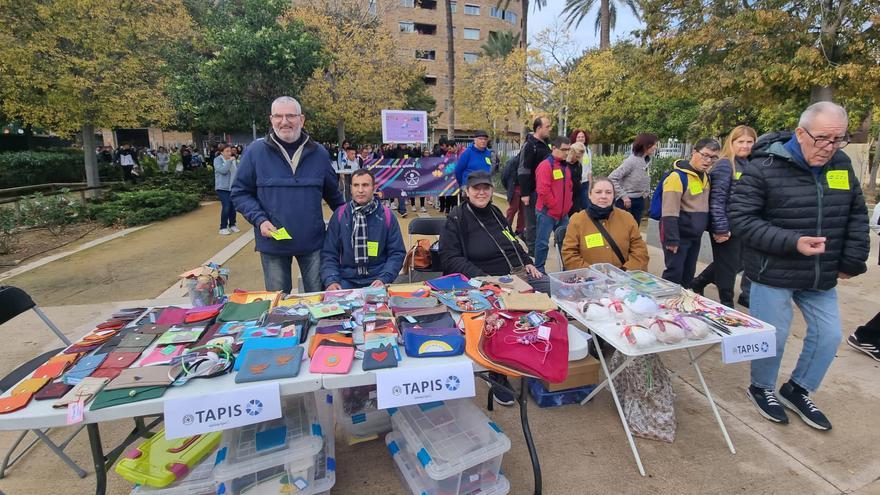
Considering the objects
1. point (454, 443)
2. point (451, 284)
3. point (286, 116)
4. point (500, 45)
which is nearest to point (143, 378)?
point (454, 443)

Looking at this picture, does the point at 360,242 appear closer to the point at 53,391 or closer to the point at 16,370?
the point at 53,391

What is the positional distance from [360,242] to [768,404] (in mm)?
2880

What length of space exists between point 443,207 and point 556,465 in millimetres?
7874

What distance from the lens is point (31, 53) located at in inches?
340

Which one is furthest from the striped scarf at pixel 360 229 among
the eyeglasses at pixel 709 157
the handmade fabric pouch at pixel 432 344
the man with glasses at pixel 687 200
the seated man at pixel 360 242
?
the eyeglasses at pixel 709 157

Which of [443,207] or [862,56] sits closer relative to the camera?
[862,56]

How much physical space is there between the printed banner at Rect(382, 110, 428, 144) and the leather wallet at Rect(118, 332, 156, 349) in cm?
738

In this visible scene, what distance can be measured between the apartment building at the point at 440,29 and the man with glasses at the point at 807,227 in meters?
36.0

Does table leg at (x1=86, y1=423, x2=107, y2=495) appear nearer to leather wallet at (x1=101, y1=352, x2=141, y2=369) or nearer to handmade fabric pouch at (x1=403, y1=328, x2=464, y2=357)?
leather wallet at (x1=101, y1=352, x2=141, y2=369)

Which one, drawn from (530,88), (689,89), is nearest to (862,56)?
(689,89)

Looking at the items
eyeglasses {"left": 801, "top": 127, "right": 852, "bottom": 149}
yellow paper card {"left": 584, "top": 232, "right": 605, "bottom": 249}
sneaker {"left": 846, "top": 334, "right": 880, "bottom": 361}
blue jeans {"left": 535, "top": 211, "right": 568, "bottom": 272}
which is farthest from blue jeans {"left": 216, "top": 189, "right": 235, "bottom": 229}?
sneaker {"left": 846, "top": 334, "right": 880, "bottom": 361}

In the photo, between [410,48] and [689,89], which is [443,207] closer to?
[689,89]

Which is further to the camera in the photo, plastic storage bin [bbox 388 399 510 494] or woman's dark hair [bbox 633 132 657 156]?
woman's dark hair [bbox 633 132 657 156]

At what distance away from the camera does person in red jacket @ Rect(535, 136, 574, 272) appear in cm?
473
